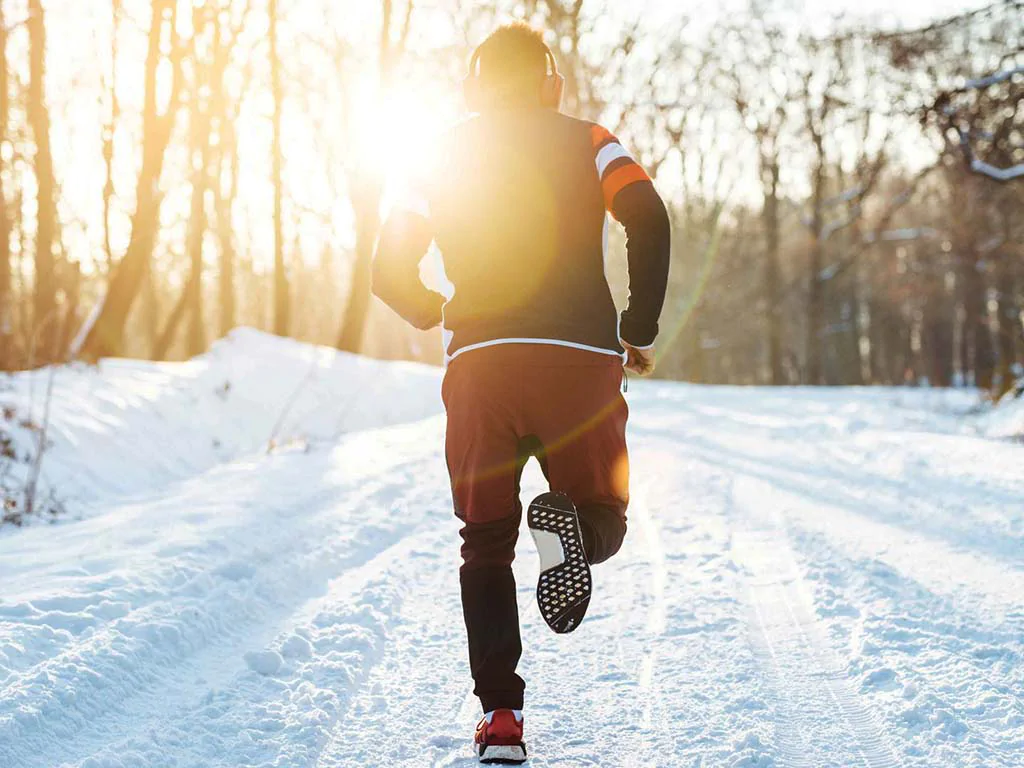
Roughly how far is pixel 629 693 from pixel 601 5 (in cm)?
2124

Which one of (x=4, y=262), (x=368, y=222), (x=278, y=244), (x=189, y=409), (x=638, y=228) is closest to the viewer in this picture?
(x=638, y=228)

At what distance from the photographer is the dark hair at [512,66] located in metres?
2.68

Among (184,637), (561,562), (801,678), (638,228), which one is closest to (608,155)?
(638,228)

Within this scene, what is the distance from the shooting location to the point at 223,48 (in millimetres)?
18859

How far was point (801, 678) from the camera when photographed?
3135mm

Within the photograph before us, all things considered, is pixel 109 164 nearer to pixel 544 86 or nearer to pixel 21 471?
pixel 21 471

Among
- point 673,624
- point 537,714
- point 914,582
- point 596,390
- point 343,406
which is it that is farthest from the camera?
point 343,406

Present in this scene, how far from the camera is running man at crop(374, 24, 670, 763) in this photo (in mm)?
2531

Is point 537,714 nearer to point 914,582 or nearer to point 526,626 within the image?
point 526,626

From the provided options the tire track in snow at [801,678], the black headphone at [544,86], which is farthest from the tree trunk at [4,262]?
the black headphone at [544,86]

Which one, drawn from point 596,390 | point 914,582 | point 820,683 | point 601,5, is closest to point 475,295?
point 596,390

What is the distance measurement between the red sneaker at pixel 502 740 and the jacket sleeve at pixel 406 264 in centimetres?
115

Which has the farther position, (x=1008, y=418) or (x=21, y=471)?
(x=1008, y=418)

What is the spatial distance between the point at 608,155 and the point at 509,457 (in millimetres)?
907
